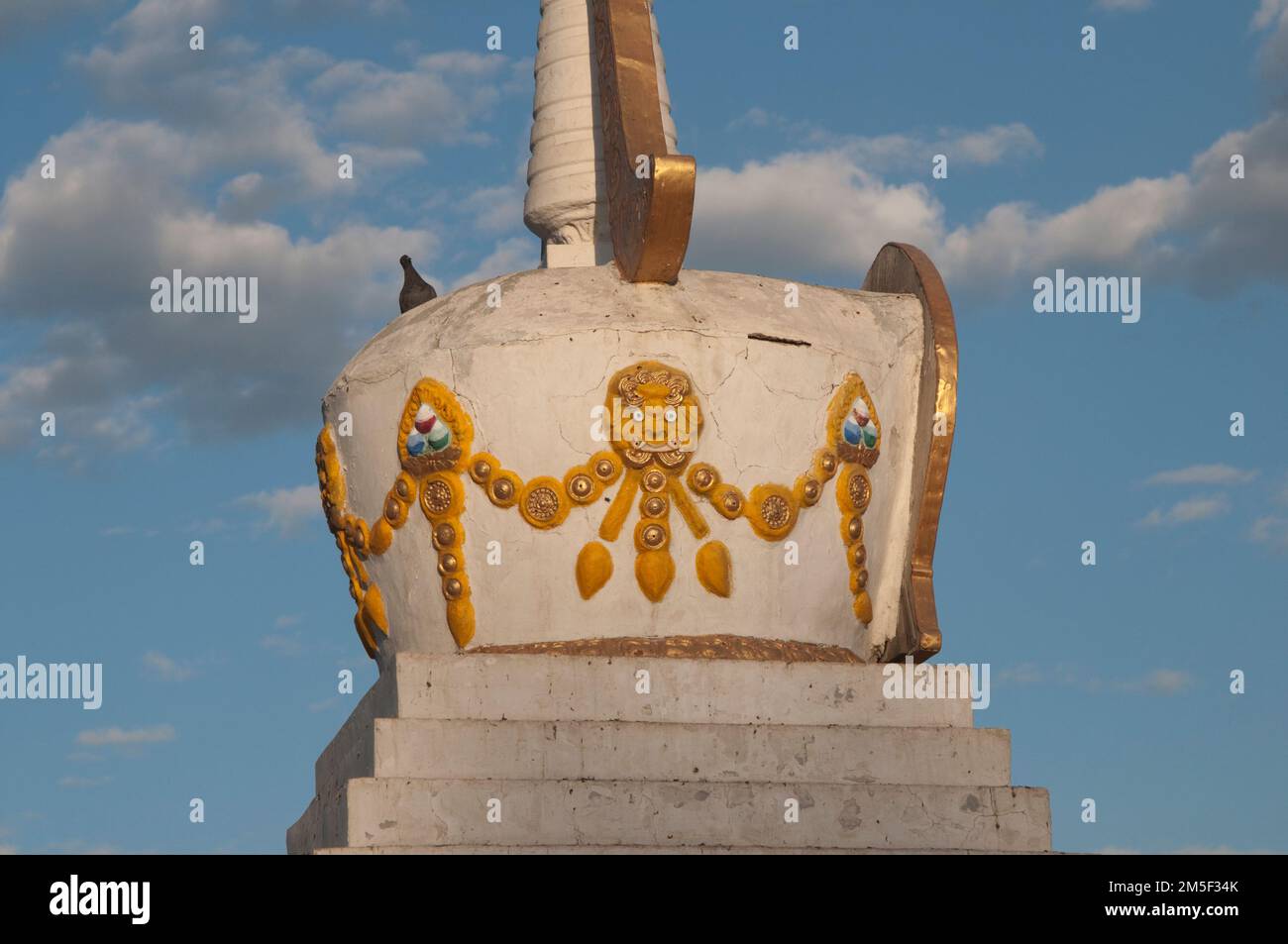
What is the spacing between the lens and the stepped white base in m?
14.7

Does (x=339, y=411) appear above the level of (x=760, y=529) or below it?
above

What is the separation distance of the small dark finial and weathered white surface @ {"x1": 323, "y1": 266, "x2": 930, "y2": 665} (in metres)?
1.24

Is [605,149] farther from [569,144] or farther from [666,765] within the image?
[666,765]

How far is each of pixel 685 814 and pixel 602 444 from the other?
2.84 m

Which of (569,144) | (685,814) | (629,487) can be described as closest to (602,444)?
(629,487)

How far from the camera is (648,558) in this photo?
53.6ft

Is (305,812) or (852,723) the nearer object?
(852,723)

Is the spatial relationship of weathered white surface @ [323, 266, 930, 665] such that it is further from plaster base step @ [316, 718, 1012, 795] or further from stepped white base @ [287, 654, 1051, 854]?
plaster base step @ [316, 718, 1012, 795]

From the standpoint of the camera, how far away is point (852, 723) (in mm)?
15953

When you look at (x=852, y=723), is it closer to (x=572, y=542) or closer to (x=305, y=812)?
(x=572, y=542)

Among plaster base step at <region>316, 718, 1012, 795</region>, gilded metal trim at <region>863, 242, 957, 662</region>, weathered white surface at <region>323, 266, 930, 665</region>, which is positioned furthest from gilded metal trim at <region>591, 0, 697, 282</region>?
plaster base step at <region>316, 718, 1012, 795</region>

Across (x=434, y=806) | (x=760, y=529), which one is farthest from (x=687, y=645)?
(x=434, y=806)
